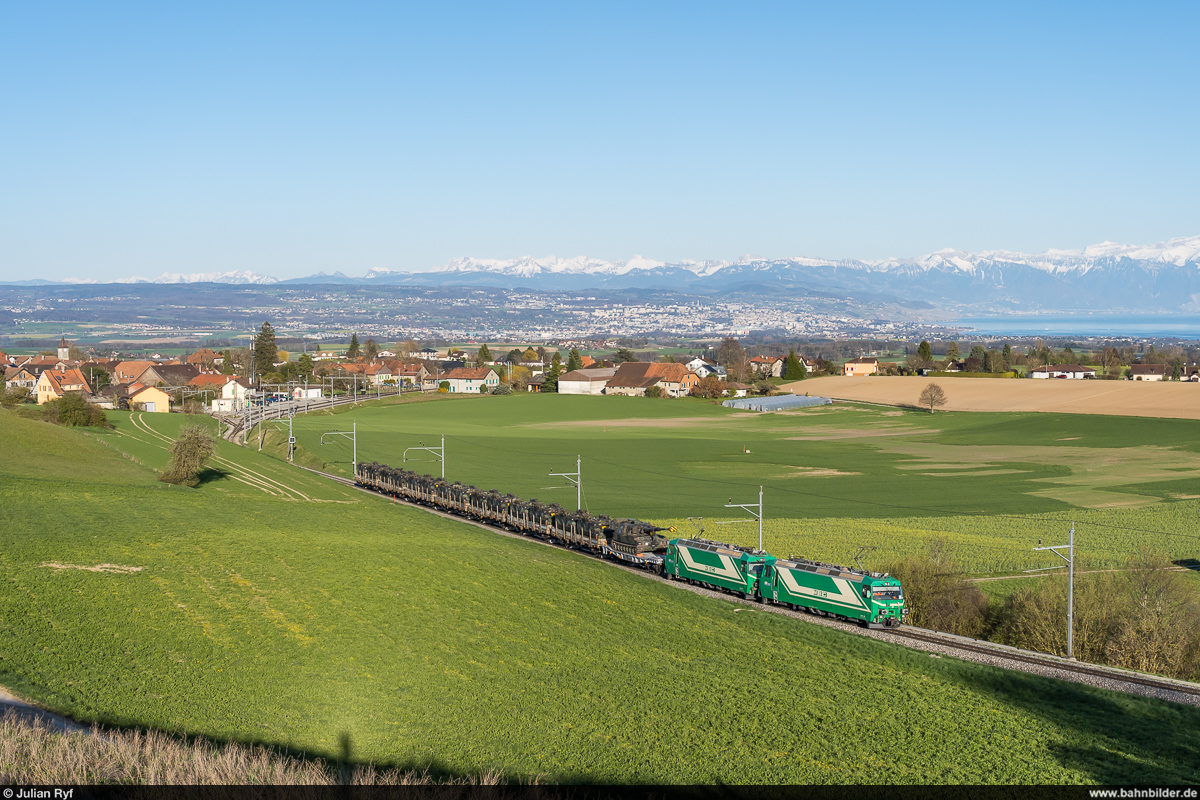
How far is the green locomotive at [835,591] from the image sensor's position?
34500mm

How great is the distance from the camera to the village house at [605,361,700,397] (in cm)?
17062

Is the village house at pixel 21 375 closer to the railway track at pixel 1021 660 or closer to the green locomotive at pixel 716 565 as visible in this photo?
the green locomotive at pixel 716 565

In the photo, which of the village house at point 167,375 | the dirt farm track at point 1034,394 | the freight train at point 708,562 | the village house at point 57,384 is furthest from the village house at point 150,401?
the dirt farm track at point 1034,394

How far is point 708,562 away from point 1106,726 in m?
18.9

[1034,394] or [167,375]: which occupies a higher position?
[167,375]

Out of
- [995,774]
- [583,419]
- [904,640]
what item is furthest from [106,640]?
[583,419]

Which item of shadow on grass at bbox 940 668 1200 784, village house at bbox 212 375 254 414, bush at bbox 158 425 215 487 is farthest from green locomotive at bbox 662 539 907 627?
village house at bbox 212 375 254 414

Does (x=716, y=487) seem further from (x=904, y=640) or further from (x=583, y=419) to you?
(x=583, y=419)

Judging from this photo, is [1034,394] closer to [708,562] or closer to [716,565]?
[708,562]

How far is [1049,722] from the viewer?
25016 mm

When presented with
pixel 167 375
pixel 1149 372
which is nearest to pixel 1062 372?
pixel 1149 372

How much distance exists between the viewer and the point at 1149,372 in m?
175

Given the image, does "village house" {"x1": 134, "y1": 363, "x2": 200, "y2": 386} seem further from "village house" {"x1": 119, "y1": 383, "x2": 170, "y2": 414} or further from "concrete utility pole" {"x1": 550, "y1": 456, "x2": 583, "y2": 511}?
"concrete utility pole" {"x1": 550, "y1": 456, "x2": 583, "y2": 511}

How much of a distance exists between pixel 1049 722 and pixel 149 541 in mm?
32034
